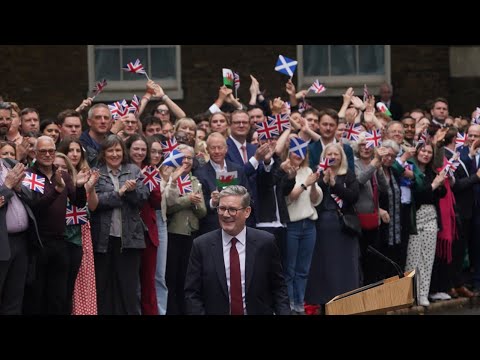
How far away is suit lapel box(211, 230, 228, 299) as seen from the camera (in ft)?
31.6

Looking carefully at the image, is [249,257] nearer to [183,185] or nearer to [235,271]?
[235,271]

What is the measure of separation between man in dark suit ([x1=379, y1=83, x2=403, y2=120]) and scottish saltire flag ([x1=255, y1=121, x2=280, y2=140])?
23.7 feet

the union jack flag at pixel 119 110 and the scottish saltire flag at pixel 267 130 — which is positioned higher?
the union jack flag at pixel 119 110

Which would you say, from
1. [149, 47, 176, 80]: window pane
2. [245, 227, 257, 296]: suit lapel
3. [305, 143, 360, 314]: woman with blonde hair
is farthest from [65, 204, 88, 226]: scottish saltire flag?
[149, 47, 176, 80]: window pane

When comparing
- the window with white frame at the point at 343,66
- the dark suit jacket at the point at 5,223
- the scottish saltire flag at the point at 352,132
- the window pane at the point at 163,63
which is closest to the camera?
the dark suit jacket at the point at 5,223

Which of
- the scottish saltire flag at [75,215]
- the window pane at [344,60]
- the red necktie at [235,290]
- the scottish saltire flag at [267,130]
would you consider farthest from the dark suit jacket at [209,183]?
the window pane at [344,60]

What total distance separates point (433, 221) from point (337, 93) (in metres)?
7.03

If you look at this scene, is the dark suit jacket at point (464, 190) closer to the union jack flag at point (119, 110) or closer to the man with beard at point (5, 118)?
the union jack flag at point (119, 110)

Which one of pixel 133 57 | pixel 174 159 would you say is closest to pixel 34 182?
pixel 174 159

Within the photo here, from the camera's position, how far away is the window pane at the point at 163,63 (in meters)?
22.9

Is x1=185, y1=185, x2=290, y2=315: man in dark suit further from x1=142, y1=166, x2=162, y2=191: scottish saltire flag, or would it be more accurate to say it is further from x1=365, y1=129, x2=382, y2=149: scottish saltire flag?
x1=365, y1=129, x2=382, y2=149: scottish saltire flag

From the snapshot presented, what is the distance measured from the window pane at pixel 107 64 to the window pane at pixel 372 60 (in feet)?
14.3

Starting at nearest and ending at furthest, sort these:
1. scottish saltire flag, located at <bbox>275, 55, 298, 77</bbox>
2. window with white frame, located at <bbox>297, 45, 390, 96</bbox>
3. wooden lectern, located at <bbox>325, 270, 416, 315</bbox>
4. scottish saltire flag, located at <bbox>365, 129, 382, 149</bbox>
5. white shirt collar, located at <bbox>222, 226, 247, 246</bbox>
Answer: wooden lectern, located at <bbox>325, 270, 416, 315</bbox>, white shirt collar, located at <bbox>222, 226, 247, 246</bbox>, scottish saltire flag, located at <bbox>365, 129, 382, 149</bbox>, scottish saltire flag, located at <bbox>275, 55, 298, 77</bbox>, window with white frame, located at <bbox>297, 45, 390, 96</bbox>

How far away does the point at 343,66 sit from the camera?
77.6ft
